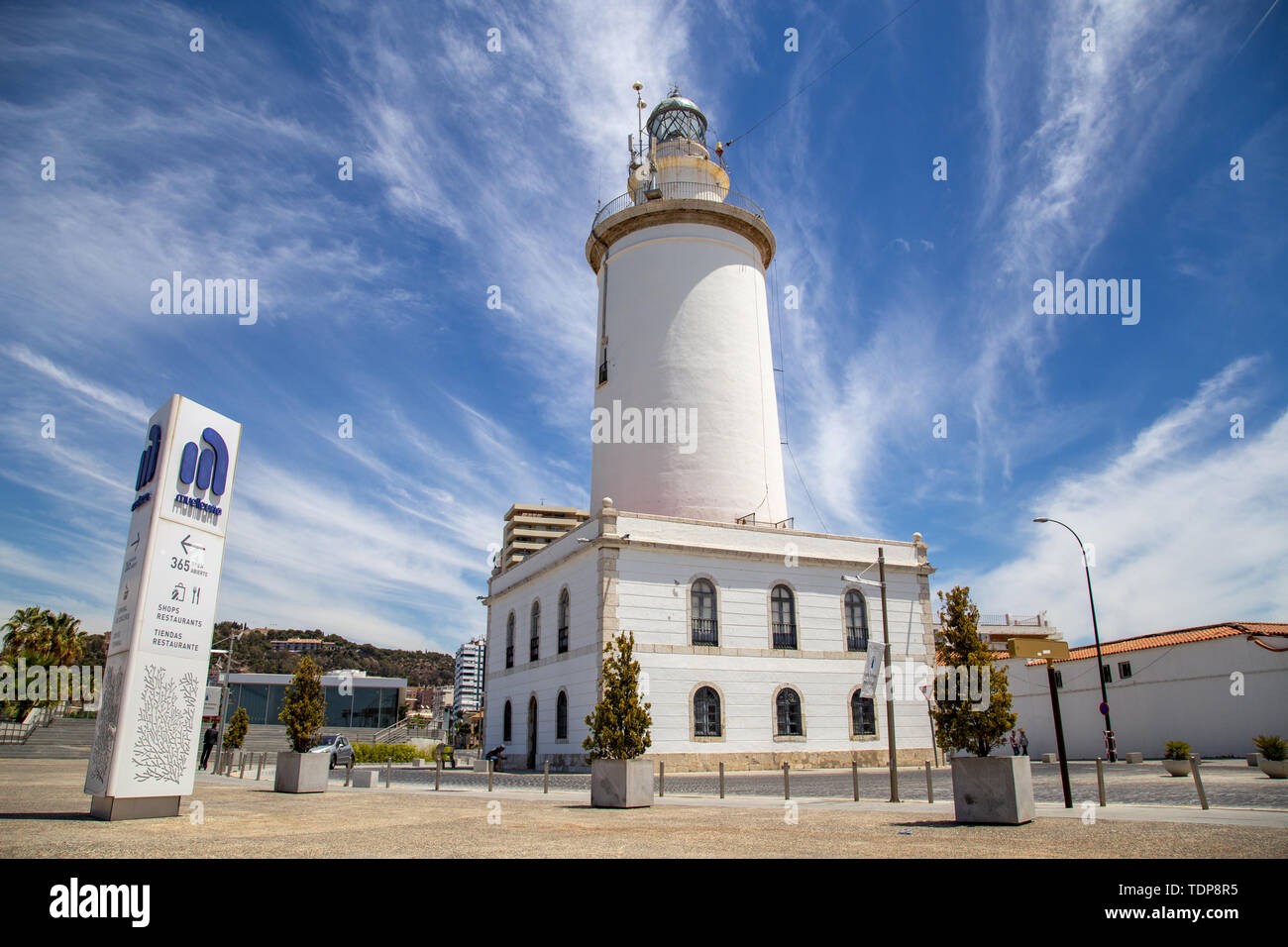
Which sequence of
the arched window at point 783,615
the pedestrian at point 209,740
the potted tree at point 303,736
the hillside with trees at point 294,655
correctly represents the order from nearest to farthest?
1. the potted tree at point 303,736
2. the arched window at point 783,615
3. the pedestrian at point 209,740
4. the hillside with trees at point 294,655

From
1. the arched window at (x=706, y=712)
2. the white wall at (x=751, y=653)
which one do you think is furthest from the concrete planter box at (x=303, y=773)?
the arched window at (x=706, y=712)

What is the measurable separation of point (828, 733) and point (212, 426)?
23.1 meters

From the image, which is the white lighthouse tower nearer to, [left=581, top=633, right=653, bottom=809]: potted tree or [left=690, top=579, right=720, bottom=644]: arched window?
[left=690, top=579, right=720, bottom=644]: arched window

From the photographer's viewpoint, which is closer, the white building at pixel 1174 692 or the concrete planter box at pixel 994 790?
the concrete planter box at pixel 994 790

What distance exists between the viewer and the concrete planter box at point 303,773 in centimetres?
1761

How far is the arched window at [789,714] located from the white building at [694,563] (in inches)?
2.3

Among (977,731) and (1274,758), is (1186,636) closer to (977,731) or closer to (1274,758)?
(1274,758)

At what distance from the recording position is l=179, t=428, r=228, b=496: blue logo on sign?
12844 mm

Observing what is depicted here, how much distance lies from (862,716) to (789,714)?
3326mm

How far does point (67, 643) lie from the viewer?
186ft

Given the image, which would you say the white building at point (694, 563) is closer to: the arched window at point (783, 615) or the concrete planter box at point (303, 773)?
the arched window at point (783, 615)
